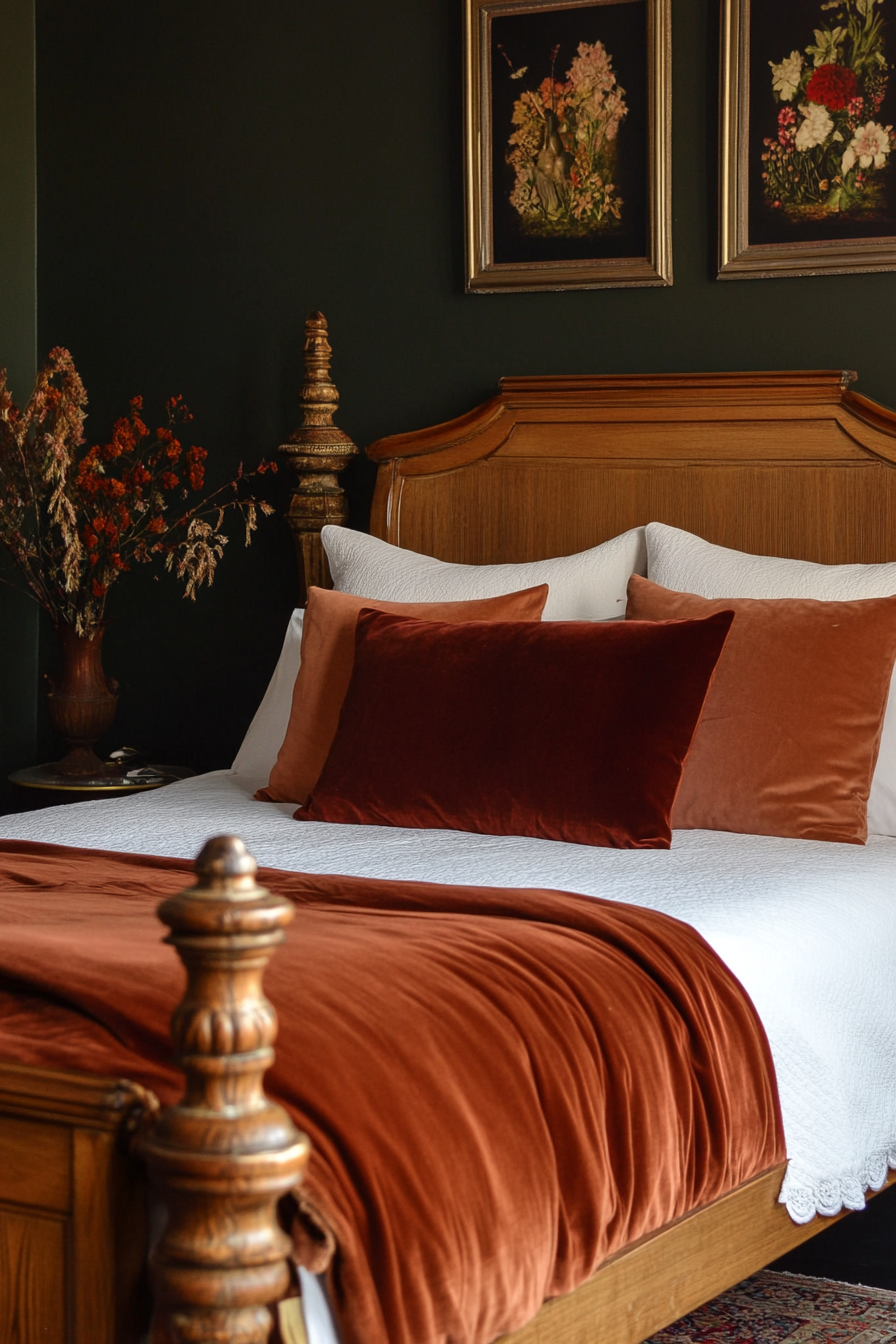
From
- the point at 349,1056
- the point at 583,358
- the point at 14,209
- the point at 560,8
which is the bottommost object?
the point at 349,1056

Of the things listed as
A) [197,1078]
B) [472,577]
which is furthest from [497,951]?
[472,577]

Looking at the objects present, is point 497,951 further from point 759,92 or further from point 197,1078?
point 759,92

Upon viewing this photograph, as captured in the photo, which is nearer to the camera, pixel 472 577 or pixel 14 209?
pixel 472 577

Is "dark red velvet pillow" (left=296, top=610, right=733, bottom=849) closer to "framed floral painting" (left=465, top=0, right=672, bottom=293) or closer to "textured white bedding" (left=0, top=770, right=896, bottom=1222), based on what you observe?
"textured white bedding" (left=0, top=770, right=896, bottom=1222)

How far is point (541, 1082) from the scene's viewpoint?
1.79 metres

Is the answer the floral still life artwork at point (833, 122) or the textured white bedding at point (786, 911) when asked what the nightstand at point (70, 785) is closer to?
the textured white bedding at point (786, 911)

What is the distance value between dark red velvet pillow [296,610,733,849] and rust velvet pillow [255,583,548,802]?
0.15 m

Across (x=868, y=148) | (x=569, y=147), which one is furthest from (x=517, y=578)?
(x=868, y=148)

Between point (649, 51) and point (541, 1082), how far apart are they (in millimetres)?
2761

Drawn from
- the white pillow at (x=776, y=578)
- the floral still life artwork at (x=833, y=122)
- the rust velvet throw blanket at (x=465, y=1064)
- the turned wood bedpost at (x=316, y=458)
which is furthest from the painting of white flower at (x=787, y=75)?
the rust velvet throw blanket at (x=465, y=1064)

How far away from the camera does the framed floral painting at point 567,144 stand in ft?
12.5

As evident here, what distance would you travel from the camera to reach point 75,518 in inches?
160

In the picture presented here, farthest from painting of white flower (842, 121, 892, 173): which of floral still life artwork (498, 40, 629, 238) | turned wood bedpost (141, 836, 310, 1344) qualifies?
turned wood bedpost (141, 836, 310, 1344)

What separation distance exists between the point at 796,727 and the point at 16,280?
108 inches
